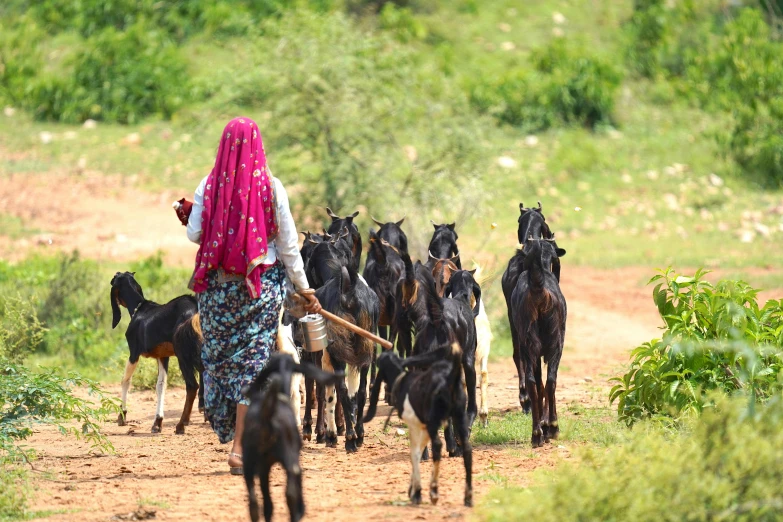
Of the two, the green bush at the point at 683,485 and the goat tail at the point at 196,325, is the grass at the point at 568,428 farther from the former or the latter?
the goat tail at the point at 196,325

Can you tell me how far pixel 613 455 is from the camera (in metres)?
5.91

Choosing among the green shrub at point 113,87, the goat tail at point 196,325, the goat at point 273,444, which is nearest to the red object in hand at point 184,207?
the goat at point 273,444

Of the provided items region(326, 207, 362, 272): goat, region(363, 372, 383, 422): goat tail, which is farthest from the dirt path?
region(326, 207, 362, 272): goat

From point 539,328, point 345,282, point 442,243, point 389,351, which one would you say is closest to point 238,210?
point 389,351

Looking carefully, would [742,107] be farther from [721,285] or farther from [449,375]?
[449,375]

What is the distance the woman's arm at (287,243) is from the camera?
696 centimetres

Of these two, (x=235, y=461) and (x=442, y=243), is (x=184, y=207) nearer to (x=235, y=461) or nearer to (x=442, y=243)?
(x=235, y=461)

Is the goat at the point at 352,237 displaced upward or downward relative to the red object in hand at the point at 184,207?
downward

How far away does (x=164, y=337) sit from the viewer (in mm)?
9469

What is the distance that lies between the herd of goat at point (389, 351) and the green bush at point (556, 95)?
15317 millimetres

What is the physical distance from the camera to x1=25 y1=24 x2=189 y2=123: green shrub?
25688 millimetres

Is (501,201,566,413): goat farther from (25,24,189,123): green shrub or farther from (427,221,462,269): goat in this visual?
(25,24,189,123): green shrub

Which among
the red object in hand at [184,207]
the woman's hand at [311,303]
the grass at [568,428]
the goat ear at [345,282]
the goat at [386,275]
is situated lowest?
the grass at [568,428]

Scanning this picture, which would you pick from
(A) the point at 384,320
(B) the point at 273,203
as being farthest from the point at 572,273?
(B) the point at 273,203
